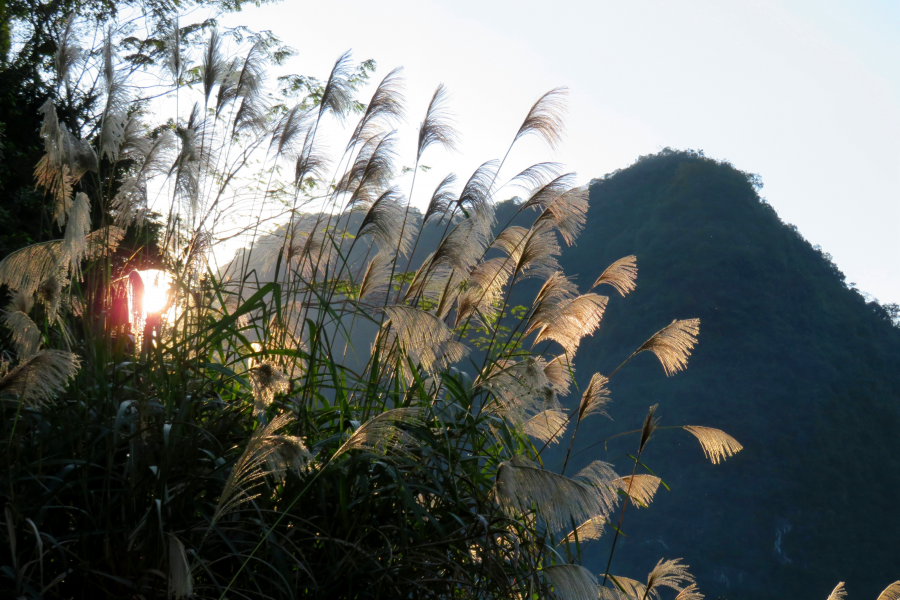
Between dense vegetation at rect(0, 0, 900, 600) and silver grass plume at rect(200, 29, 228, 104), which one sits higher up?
silver grass plume at rect(200, 29, 228, 104)

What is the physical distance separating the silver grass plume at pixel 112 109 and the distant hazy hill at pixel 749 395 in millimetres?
34847

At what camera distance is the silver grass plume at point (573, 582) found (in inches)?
52.1

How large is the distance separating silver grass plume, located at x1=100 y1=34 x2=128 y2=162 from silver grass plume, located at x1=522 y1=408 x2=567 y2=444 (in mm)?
1861

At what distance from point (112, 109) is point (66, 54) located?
1.04 ft

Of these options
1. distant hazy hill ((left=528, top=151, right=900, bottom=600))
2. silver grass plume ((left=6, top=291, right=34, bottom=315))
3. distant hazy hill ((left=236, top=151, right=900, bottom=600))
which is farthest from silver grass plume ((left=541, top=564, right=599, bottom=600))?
distant hazy hill ((left=528, top=151, right=900, bottom=600))

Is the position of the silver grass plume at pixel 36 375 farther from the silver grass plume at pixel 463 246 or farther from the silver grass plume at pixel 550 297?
the silver grass plume at pixel 550 297

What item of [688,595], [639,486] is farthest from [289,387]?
[688,595]

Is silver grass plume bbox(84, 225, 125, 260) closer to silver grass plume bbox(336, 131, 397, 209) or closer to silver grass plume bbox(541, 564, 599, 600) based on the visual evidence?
silver grass plume bbox(336, 131, 397, 209)

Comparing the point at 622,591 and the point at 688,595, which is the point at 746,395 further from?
the point at 622,591

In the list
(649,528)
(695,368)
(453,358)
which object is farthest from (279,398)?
(695,368)

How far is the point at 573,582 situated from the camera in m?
1.34

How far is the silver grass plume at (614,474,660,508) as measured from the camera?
7.60ft

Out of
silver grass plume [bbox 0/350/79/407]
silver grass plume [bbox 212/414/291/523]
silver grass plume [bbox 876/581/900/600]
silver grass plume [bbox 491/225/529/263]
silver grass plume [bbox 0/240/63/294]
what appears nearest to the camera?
silver grass plume [bbox 212/414/291/523]

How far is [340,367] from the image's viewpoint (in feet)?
6.77
